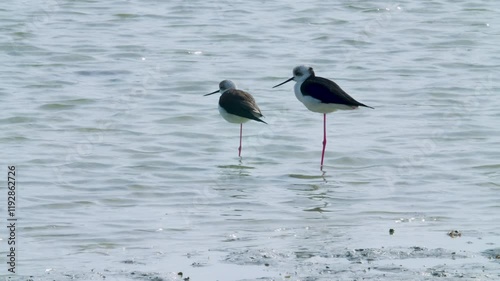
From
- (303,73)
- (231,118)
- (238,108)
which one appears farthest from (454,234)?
(303,73)

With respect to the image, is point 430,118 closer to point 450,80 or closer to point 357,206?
point 450,80

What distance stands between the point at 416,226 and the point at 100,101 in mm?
5682

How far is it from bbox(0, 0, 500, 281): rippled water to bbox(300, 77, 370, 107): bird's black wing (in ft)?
1.43

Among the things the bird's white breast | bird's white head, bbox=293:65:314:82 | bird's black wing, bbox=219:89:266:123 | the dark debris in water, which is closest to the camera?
the dark debris in water

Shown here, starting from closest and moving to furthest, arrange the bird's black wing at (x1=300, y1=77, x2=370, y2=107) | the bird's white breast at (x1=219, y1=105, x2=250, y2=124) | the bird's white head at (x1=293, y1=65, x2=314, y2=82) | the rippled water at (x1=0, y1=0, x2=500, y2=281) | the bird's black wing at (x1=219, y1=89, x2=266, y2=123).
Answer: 1. the rippled water at (x1=0, y1=0, x2=500, y2=281)
2. the bird's black wing at (x1=300, y1=77, x2=370, y2=107)
3. the bird's black wing at (x1=219, y1=89, x2=266, y2=123)
4. the bird's white breast at (x1=219, y1=105, x2=250, y2=124)
5. the bird's white head at (x1=293, y1=65, x2=314, y2=82)

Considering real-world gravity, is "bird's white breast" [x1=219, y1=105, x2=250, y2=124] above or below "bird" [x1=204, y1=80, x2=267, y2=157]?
below

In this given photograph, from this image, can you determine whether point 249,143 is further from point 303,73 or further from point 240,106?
point 303,73

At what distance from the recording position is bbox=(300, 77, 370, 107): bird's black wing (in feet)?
38.4

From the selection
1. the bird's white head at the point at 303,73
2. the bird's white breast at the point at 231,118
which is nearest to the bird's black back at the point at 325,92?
the bird's white head at the point at 303,73

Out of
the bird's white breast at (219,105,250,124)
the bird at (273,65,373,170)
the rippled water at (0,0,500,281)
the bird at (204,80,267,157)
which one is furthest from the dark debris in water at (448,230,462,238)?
the bird's white breast at (219,105,250,124)

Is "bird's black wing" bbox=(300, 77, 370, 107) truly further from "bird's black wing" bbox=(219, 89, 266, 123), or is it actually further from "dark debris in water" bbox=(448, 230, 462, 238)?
"dark debris in water" bbox=(448, 230, 462, 238)

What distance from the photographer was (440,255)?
7.65m

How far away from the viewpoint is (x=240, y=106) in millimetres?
11891

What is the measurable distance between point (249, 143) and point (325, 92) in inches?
36.7
